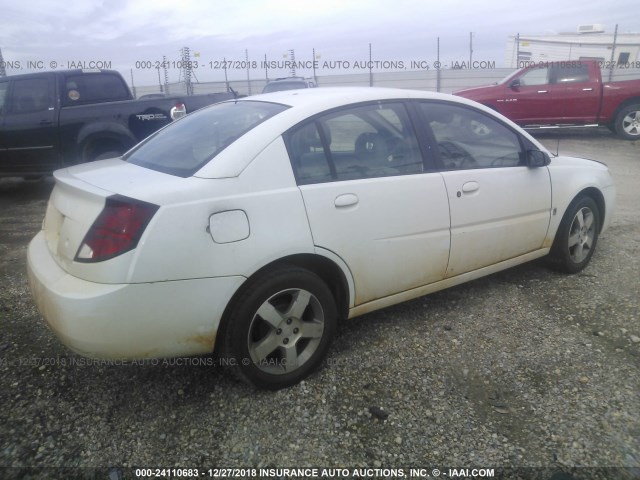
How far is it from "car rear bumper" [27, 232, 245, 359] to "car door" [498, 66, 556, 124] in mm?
11190

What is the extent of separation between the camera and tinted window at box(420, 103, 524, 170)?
3211 mm

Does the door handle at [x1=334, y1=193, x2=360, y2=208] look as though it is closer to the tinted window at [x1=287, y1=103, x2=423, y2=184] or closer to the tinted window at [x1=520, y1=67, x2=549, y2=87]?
the tinted window at [x1=287, y1=103, x2=423, y2=184]

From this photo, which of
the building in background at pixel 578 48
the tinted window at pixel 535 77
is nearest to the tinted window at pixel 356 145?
the tinted window at pixel 535 77

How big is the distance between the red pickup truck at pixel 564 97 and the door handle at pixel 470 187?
9.42 m

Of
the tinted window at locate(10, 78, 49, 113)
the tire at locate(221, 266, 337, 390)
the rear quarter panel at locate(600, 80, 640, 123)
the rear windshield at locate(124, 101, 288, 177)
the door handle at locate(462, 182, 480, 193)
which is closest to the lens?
the tire at locate(221, 266, 337, 390)

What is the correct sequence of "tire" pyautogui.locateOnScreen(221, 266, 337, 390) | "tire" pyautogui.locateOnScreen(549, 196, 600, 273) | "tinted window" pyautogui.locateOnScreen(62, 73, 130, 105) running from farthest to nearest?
"tinted window" pyautogui.locateOnScreen(62, 73, 130, 105)
"tire" pyautogui.locateOnScreen(549, 196, 600, 273)
"tire" pyautogui.locateOnScreen(221, 266, 337, 390)

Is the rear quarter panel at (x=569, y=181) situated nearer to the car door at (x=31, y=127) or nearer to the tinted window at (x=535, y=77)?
the car door at (x=31, y=127)

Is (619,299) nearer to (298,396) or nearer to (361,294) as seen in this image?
(361,294)

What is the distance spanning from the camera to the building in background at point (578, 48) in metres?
17.0

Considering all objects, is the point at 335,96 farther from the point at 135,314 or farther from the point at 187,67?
the point at 187,67

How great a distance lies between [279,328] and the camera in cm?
255

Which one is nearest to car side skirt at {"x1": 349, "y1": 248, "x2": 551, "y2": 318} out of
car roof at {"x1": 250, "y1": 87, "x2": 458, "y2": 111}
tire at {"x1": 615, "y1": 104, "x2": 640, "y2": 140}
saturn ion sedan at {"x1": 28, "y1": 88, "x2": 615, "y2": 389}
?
saturn ion sedan at {"x1": 28, "y1": 88, "x2": 615, "y2": 389}

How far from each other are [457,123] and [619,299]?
1.72m

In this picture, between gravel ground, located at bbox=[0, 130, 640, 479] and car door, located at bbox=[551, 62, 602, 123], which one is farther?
car door, located at bbox=[551, 62, 602, 123]
